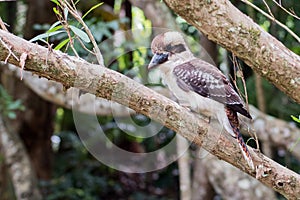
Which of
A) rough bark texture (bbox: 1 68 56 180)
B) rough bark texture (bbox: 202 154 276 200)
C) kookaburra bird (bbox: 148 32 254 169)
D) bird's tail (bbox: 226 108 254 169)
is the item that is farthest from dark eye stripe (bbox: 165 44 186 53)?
rough bark texture (bbox: 1 68 56 180)

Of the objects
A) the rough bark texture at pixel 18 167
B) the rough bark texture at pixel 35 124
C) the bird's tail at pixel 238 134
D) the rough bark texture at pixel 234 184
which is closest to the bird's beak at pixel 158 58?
the bird's tail at pixel 238 134

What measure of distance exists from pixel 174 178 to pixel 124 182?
17.3 inches

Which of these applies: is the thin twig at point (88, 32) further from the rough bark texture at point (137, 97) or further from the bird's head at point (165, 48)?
the bird's head at point (165, 48)

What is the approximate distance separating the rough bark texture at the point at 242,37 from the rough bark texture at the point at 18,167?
81.3 inches

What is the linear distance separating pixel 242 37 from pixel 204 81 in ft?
0.98

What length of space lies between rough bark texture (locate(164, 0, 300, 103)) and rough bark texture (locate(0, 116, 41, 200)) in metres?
2.07

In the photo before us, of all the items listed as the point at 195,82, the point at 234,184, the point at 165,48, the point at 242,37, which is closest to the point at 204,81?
the point at 195,82

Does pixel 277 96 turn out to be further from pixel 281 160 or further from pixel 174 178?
pixel 174 178

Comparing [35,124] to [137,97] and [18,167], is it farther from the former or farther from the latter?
[137,97]

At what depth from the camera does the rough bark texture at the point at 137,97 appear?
1.02m

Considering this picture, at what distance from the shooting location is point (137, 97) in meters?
1.07

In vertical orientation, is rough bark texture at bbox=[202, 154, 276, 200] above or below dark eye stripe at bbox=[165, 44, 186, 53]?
below

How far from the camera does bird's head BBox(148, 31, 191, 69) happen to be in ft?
4.24

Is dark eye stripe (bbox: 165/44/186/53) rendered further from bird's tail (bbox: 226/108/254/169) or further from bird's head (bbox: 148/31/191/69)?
bird's tail (bbox: 226/108/254/169)
